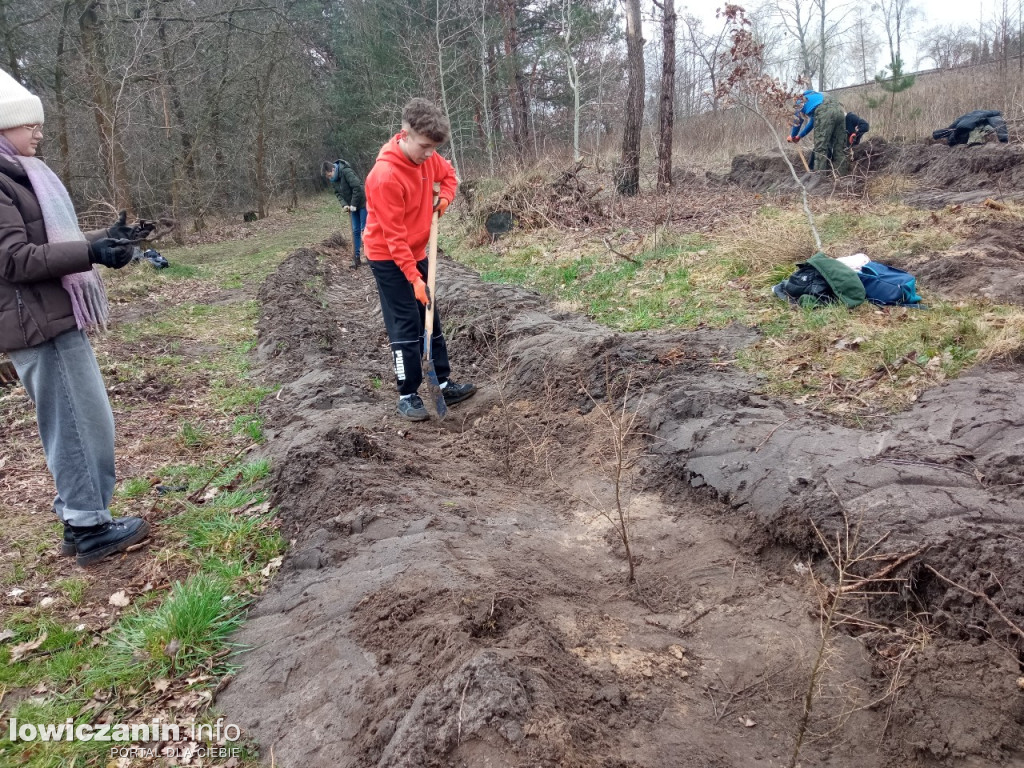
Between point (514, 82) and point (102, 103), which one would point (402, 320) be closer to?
point (102, 103)

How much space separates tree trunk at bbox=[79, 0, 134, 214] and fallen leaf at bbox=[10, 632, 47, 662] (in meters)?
13.4

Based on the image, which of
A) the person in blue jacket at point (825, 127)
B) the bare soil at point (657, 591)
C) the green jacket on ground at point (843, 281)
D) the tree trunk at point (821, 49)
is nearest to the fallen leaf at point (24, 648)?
the bare soil at point (657, 591)

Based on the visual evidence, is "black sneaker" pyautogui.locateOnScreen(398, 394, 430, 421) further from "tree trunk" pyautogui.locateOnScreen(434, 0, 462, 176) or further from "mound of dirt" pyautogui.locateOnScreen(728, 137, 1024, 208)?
"tree trunk" pyautogui.locateOnScreen(434, 0, 462, 176)

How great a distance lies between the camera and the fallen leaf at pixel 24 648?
2684mm

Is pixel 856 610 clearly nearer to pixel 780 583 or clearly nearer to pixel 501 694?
pixel 780 583

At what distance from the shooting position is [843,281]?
5316 millimetres

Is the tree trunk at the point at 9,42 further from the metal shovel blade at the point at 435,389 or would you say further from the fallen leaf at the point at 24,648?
the fallen leaf at the point at 24,648

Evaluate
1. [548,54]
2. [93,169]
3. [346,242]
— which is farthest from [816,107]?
[93,169]

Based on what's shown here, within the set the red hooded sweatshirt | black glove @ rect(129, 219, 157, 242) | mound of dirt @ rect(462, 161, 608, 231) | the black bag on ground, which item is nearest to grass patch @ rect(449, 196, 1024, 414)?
the black bag on ground

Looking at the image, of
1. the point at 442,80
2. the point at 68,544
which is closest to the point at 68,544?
the point at 68,544

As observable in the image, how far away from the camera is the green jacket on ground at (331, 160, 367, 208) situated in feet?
38.0

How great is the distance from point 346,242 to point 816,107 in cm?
1103

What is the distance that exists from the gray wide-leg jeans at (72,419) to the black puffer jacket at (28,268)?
0.11m

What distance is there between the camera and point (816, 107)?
1195cm
